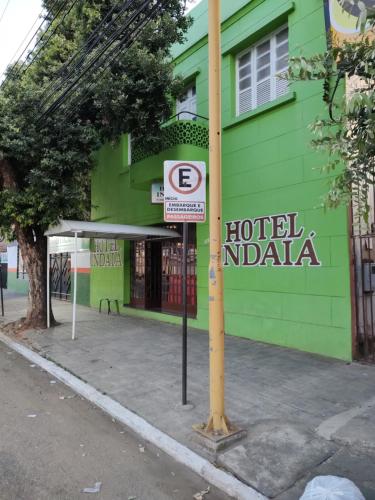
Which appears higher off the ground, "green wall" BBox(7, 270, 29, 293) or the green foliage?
the green foliage

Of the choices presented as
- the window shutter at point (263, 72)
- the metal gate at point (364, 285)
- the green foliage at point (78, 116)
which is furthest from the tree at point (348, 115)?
the green foliage at point (78, 116)

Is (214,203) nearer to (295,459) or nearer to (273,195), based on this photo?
(295,459)

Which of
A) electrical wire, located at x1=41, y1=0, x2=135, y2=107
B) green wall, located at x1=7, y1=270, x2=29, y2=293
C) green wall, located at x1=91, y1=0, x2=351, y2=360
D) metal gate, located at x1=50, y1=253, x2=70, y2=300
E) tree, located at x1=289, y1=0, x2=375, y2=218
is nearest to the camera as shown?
tree, located at x1=289, y1=0, x2=375, y2=218

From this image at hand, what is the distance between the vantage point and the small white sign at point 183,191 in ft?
14.6

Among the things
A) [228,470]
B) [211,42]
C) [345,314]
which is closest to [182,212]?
[211,42]

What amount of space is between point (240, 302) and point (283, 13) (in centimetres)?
578

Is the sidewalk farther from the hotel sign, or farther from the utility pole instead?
the hotel sign

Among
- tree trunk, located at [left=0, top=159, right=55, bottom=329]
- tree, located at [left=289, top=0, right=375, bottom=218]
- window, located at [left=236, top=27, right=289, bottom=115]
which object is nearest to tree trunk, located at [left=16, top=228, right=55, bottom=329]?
tree trunk, located at [left=0, top=159, right=55, bottom=329]

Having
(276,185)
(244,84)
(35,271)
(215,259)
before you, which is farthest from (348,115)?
(35,271)

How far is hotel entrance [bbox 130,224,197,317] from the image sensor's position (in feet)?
34.3

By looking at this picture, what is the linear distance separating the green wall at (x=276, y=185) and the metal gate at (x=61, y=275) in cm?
848

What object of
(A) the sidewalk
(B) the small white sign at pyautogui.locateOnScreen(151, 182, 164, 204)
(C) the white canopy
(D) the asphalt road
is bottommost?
(D) the asphalt road

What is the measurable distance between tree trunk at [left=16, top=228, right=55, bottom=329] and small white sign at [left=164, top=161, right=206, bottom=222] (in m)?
6.96

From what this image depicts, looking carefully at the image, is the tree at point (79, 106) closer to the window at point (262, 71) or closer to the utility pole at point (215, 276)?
the window at point (262, 71)
